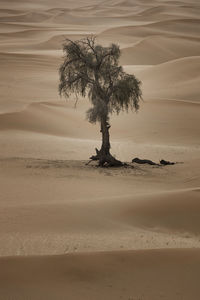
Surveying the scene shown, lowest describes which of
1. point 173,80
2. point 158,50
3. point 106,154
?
point 106,154

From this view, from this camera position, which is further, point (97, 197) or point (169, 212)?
point (97, 197)

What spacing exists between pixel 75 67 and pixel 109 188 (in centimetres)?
446

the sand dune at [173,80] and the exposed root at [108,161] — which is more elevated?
A: the sand dune at [173,80]

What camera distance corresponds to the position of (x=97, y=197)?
1065cm

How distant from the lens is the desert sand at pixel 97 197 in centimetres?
597

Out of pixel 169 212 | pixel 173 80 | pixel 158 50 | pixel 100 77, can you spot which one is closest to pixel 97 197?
pixel 169 212

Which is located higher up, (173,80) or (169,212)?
(173,80)

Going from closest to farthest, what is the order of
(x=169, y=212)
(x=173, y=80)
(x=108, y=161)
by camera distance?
(x=169, y=212)
(x=108, y=161)
(x=173, y=80)

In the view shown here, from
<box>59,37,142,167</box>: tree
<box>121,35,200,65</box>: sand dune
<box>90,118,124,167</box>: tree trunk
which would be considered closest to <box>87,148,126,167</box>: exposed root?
<box>90,118,124,167</box>: tree trunk

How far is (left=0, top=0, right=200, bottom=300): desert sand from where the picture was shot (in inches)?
235

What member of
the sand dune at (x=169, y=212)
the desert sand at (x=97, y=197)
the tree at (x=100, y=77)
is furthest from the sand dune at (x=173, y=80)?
the sand dune at (x=169, y=212)

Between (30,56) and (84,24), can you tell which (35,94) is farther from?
(84,24)

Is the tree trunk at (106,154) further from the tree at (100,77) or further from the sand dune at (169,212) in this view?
the sand dune at (169,212)

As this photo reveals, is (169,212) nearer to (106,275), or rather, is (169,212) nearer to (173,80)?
(106,275)
